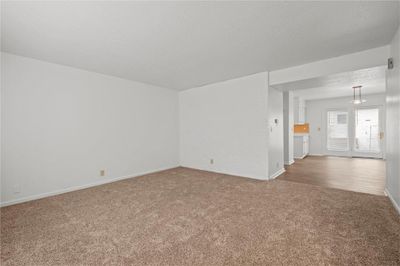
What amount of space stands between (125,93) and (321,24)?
405 cm

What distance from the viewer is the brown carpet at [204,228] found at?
1.59m

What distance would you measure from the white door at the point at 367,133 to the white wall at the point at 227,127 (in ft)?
19.4

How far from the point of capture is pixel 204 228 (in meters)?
2.05

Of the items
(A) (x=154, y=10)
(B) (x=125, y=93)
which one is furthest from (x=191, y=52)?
(B) (x=125, y=93)

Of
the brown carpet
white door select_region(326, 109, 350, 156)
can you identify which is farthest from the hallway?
white door select_region(326, 109, 350, 156)

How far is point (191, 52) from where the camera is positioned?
2900 mm

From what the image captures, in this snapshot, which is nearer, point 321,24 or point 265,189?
point 321,24

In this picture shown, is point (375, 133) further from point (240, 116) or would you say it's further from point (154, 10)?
point (154, 10)

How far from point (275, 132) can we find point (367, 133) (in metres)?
5.46

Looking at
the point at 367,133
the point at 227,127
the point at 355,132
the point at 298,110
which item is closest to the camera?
the point at 227,127

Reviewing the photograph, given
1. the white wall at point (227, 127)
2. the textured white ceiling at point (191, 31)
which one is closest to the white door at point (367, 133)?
the textured white ceiling at point (191, 31)

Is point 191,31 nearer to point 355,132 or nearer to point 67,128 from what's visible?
point 67,128

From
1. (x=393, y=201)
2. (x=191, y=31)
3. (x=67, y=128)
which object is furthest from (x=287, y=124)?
(x=67, y=128)

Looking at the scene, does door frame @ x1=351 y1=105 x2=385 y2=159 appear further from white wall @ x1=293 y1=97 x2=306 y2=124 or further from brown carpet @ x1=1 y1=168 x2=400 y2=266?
brown carpet @ x1=1 y1=168 x2=400 y2=266
